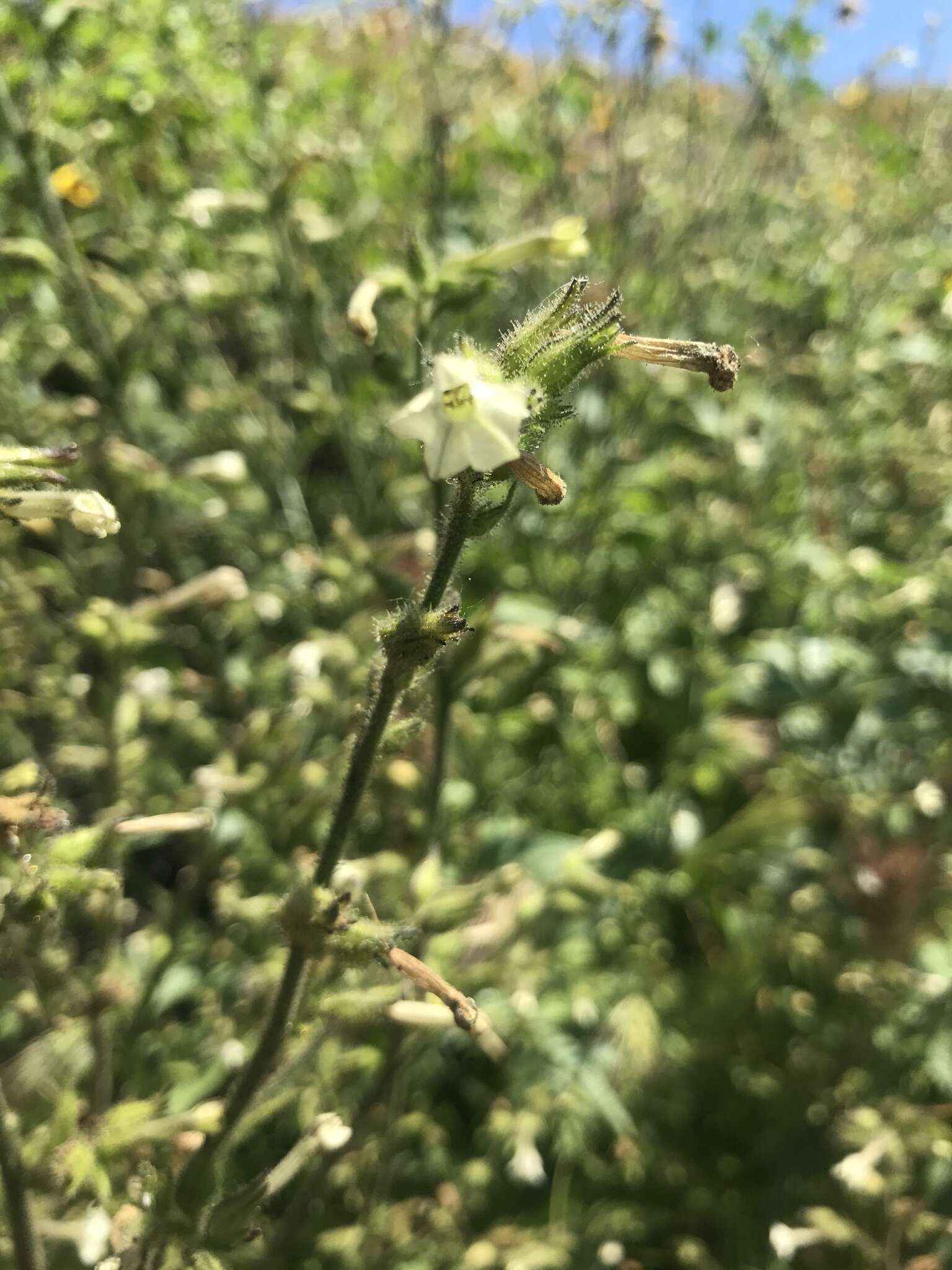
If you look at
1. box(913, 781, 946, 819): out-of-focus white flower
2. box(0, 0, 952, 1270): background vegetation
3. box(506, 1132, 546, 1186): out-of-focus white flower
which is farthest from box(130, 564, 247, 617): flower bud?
box(913, 781, 946, 819): out-of-focus white flower

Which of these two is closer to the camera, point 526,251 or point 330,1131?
point 330,1131

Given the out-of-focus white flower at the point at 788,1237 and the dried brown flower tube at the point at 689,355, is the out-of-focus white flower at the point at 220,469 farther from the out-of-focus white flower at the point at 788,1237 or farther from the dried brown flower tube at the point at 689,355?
the out-of-focus white flower at the point at 788,1237

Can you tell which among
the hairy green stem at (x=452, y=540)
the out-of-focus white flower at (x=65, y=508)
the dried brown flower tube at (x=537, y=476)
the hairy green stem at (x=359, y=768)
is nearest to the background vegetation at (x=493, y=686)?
the hairy green stem at (x=359, y=768)

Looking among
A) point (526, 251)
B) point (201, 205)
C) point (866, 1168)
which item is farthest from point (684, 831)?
point (201, 205)

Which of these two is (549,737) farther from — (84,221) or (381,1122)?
(84,221)

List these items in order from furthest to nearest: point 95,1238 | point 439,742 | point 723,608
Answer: point 723,608 → point 439,742 → point 95,1238

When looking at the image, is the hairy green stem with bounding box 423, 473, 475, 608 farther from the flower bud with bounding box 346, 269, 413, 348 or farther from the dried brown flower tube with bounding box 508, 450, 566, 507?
the flower bud with bounding box 346, 269, 413, 348

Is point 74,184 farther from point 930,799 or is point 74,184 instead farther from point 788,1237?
point 788,1237
